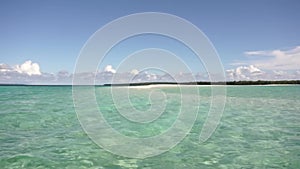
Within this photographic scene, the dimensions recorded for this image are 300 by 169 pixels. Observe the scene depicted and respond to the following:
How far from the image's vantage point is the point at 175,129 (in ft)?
43.8

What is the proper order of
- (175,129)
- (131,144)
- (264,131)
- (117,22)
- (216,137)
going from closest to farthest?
(117,22) → (131,144) → (216,137) → (264,131) → (175,129)

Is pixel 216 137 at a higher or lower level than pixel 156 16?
lower

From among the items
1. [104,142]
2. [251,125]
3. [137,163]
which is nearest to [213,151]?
[137,163]

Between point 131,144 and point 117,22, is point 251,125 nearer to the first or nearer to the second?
point 131,144

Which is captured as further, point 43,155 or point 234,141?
point 234,141

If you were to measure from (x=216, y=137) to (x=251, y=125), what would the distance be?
3.77 metres

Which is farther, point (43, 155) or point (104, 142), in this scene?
point (104, 142)

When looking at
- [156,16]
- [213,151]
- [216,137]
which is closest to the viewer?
[156,16]

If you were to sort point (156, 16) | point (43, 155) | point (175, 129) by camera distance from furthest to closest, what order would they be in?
point (175, 129), point (43, 155), point (156, 16)

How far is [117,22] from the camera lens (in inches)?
278

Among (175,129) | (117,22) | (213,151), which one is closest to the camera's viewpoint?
(117,22)

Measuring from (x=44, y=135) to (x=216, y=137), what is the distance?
668 centimetres

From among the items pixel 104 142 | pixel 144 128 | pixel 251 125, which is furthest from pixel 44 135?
pixel 251 125

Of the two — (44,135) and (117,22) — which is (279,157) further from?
(44,135)
